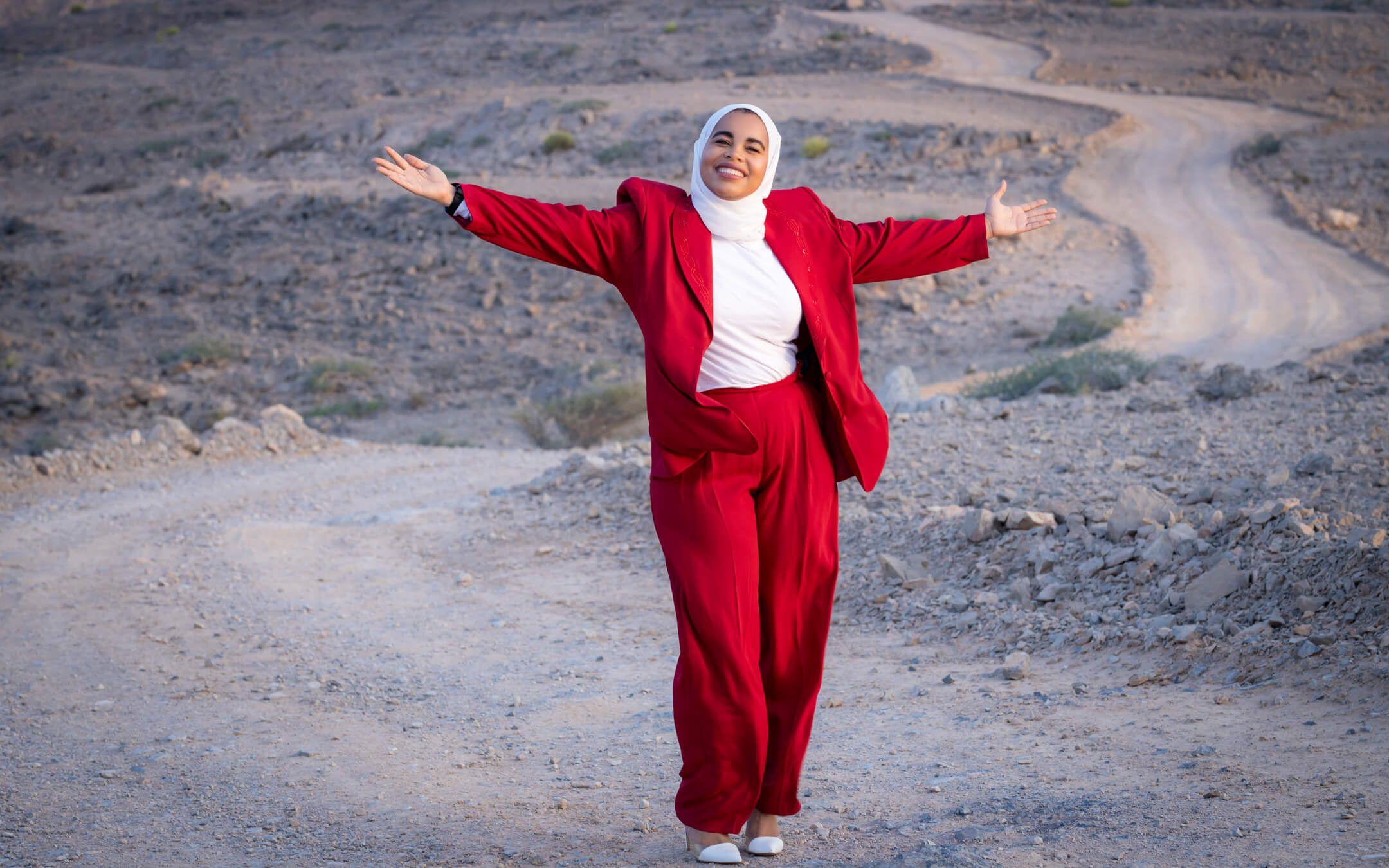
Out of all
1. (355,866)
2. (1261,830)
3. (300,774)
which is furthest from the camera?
(300,774)

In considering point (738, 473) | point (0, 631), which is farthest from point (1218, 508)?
point (0, 631)

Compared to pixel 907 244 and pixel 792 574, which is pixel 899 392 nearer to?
pixel 907 244

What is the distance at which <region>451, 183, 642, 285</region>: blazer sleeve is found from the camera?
2967 millimetres

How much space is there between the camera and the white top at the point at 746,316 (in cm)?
308

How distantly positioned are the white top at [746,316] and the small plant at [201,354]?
15652 mm

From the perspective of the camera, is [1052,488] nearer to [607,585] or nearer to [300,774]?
[607,585]

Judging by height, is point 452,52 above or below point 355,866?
above

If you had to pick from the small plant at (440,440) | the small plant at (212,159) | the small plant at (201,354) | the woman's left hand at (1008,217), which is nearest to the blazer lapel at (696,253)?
the woman's left hand at (1008,217)

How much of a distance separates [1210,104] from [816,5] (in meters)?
17.8

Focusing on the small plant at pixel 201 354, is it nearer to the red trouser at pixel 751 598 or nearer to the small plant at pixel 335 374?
the small plant at pixel 335 374

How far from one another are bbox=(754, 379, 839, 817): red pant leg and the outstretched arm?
571mm

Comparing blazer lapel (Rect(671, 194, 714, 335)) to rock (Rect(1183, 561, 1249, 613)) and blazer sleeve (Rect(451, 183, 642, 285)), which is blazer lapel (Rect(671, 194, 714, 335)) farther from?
rock (Rect(1183, 561, 1249, 613))

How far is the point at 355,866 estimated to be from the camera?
329cm

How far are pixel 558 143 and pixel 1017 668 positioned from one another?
22.0 m
